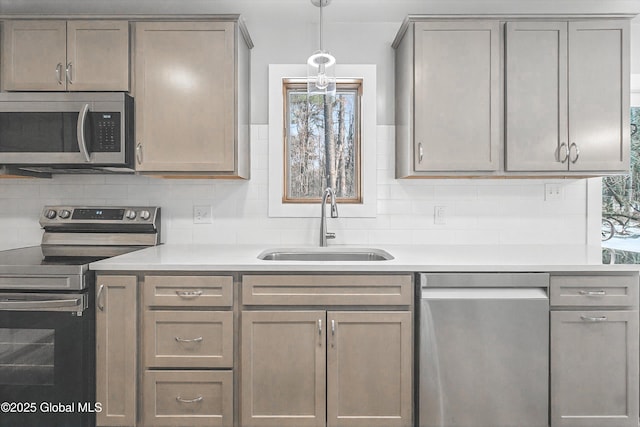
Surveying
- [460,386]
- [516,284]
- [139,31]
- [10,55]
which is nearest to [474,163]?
[516,284]

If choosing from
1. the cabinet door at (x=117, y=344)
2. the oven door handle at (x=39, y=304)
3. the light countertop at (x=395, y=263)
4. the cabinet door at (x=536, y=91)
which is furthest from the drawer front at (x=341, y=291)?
the cabinet door at (x=536, y=91)

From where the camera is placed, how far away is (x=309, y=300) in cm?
182

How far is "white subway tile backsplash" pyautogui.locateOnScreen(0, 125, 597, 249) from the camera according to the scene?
252 cm

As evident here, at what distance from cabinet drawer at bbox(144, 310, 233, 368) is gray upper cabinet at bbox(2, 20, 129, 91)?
1.23 metres

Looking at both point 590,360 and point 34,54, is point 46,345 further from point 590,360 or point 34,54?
point 590,360

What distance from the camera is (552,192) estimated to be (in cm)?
255

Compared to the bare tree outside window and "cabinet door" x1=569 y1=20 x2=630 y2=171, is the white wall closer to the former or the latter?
the bare tree outside window

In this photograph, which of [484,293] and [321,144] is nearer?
[484,293]

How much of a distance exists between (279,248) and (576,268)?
150 cm

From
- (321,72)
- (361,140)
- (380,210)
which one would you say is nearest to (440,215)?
(380,210)

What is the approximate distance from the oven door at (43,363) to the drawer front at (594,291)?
6.82ft

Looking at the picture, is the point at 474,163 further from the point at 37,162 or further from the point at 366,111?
the point at 37,162

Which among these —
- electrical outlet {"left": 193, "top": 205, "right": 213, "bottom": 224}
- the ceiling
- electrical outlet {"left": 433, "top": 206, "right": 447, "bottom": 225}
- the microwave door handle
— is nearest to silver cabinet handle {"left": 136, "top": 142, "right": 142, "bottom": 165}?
the microwave door handle

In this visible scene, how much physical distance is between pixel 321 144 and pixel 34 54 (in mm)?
1630
